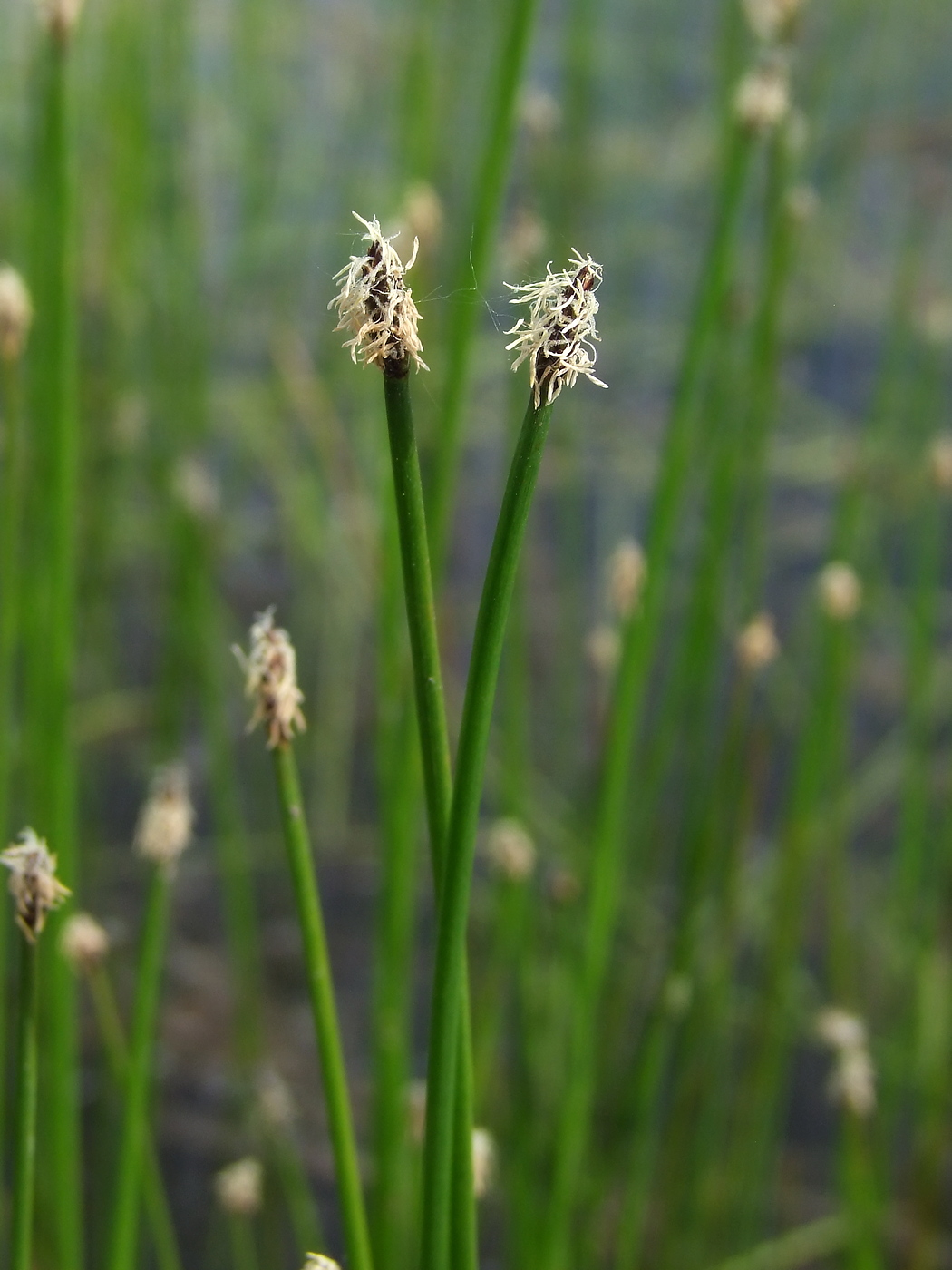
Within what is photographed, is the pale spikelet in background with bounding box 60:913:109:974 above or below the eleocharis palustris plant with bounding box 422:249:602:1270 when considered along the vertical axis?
above

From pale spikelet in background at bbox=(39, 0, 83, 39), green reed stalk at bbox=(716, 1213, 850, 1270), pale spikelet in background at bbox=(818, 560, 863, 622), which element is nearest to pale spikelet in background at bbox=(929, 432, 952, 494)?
pale spikelet in background at bbox=(818, 560, 863, 622)

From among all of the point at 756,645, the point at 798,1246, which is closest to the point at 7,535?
the point at 756,645

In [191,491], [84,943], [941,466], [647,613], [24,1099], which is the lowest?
[24,1099]

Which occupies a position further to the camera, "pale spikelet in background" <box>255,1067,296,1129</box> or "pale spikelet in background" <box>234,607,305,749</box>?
"pale spikelet in background" <box>255,1067,296,1129</box>

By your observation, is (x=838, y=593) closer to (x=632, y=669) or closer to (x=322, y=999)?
(x=632, y=669)

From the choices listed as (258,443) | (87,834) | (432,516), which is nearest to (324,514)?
(258,443)

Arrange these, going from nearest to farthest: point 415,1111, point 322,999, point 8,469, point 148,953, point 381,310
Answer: point 381,310 < point 322,999 < point 148,953 < point 8,469 < point 415,1111

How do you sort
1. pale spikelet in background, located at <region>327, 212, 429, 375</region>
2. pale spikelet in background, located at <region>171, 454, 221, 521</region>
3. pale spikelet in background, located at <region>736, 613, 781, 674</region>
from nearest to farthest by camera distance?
1. pale spikelet in background, located at <region>327, 212, 429, 375</region>
2. pale spikelet in background, located at <region>736, 613, 781, 674</region>
3. pale spikelet in background, located at <region>171, 454, 221, 521</region>

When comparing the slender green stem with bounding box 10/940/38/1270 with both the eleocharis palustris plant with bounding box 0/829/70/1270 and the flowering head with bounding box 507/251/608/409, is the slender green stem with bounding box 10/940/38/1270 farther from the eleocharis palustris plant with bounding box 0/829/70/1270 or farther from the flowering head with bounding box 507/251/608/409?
the flowering head with bounding box 507/251/608/409

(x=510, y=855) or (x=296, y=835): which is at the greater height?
(x=510, y=855)
